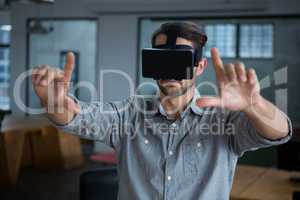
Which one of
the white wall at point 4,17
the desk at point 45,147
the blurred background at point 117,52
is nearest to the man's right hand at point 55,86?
the blurred background at point 117,52

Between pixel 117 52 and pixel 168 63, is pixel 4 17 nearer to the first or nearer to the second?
pixel 117 52

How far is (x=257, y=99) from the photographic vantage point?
1127 millimetres

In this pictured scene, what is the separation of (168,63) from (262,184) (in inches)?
64.5

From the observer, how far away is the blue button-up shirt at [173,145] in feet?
4.13

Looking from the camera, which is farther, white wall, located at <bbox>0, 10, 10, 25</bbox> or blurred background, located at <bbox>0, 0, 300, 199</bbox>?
white wall, located at <bbox>0, 10, 10, 25</bbox>

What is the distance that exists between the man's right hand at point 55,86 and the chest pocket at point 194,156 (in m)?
0.34

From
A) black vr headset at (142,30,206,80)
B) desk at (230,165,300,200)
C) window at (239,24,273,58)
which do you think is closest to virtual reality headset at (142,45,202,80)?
black vr headset at (142,30,206,80)

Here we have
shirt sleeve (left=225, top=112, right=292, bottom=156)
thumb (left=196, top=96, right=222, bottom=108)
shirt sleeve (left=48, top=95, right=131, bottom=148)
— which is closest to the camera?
thumb (left=196, top=96, right=222, bottom=108)

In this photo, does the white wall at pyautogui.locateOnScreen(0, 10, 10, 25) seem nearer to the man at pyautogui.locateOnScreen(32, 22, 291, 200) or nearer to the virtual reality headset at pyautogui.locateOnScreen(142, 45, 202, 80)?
the man at pyautogui.locateOnScreen(32, 22, 291, 200)

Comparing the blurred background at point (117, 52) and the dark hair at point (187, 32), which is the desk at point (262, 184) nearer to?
the dark hair at point (187, 32)

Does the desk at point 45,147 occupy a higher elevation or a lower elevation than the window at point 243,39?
lower

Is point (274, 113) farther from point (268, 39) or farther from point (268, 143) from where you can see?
point (268, 39)

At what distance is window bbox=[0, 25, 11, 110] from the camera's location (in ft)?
27.6

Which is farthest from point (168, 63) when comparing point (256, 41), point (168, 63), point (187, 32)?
point (256, 41)
